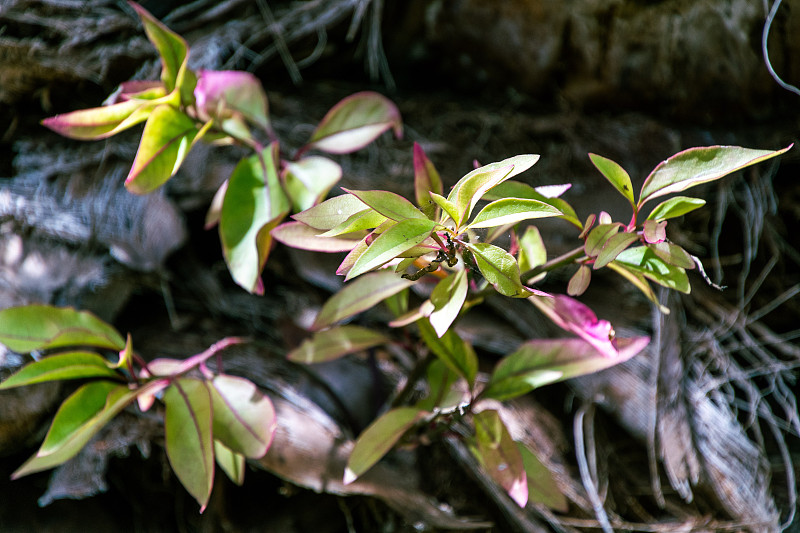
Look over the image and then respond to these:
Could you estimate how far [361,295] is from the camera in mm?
719

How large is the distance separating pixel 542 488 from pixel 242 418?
396 millimetres

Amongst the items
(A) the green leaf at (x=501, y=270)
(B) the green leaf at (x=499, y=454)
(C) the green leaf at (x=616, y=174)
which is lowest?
(B) the green leaf at (x=499, y=454)

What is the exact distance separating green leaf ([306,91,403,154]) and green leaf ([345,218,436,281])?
400mm

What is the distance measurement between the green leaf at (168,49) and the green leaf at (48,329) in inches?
12.5

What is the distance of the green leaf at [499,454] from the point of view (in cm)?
68

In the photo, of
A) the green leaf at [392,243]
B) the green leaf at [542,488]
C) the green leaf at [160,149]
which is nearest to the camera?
the green leaf at [392,243]

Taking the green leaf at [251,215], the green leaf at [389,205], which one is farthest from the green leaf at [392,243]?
the green leaf at [251,215]

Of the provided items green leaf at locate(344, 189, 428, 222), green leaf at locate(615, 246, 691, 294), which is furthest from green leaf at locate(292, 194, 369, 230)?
green leaf at locate(615, 246, 691, 294)

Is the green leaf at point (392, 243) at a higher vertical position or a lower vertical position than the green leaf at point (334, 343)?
higher

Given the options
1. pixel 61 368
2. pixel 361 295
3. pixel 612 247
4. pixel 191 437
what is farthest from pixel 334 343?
pixel 612 247

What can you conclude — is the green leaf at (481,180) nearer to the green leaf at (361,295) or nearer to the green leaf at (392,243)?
the green leaf at (392,243)

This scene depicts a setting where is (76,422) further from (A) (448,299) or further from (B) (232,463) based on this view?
(A) (448,299)

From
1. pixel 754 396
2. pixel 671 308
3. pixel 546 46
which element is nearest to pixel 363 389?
pixel 671 308

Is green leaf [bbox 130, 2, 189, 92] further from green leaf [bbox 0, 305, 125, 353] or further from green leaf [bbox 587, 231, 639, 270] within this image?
green leaf [bbox 587, 231, 639, 270]
